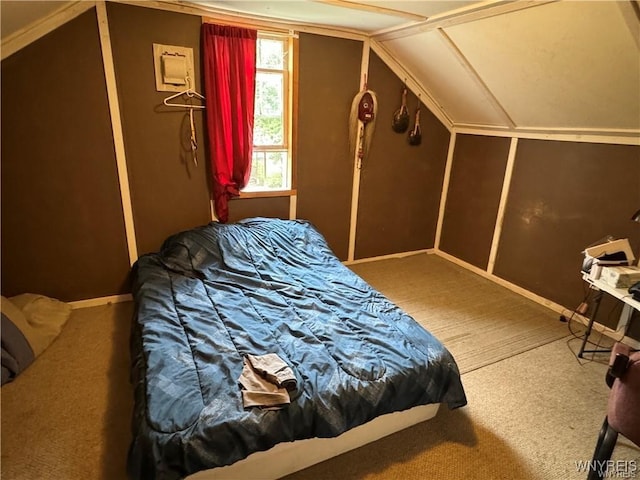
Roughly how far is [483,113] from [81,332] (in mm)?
3718

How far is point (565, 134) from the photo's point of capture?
2877 mm

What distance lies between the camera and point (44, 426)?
5.74 feet

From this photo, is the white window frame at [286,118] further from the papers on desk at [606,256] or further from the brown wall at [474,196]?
the papers on desk at [606,256]

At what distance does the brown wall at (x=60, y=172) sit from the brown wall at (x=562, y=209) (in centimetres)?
339

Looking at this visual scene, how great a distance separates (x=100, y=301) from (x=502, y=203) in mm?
3613

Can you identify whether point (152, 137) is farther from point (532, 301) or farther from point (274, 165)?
point (532, 301)

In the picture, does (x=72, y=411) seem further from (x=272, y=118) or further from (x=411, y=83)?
(x=411, y=83)

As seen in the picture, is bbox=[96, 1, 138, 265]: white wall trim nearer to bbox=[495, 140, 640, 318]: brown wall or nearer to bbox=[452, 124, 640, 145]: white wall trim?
bbox=[452, 124, 640, 145]: white wall trim

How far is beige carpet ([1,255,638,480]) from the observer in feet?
5.28

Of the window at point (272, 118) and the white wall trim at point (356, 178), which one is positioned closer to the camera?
the window at point (272, 118)

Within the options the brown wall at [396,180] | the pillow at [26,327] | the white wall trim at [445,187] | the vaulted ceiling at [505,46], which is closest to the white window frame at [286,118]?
the vaulted ceiling at [505,46]

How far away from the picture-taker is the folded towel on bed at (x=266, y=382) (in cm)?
141

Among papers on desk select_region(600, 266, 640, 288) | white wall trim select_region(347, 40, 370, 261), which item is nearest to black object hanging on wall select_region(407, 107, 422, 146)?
white wall trim select_region(347, 40, 370, 261)

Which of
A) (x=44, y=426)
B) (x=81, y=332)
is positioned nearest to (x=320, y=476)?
(x=44, y=426)
